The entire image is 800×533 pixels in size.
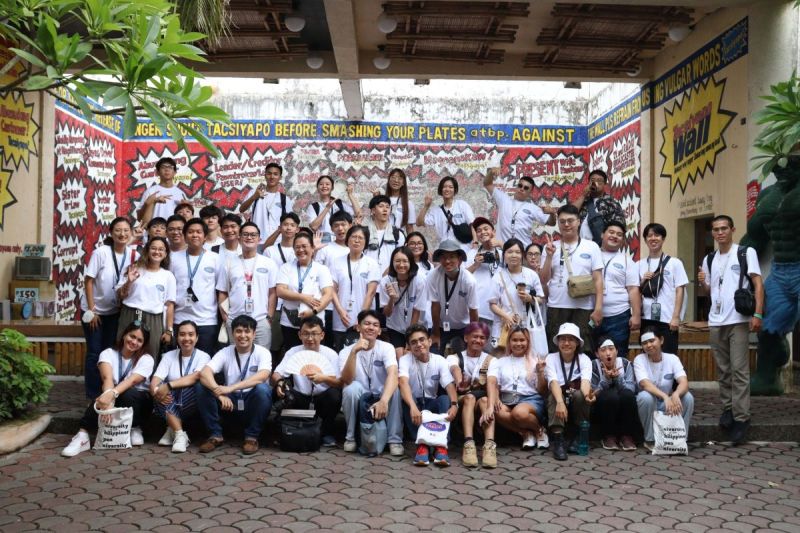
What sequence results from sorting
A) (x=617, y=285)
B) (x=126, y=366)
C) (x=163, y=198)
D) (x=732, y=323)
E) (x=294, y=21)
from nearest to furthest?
(x=126, y=366), (x=732, y=323), (x=617, y=285), (x=163, y=198), (x=294, y=21)

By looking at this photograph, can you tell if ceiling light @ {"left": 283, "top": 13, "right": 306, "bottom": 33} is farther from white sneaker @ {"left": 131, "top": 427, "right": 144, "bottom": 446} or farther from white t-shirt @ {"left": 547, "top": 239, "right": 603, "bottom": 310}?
white sneaker @ {"left": 131, "top": 427, "right": 144, "bottom": 446}

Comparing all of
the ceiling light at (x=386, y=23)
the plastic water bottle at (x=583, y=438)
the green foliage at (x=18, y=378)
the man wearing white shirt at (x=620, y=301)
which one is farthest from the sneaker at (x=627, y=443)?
the ceiling light at (x=386, y=23)

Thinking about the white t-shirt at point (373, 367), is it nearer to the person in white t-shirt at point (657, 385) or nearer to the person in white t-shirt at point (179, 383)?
the person in white t-shirt at point (179, 383)

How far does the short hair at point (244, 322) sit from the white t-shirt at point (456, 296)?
162 centimetres

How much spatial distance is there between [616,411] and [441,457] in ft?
5.38

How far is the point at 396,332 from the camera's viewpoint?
7102 mm

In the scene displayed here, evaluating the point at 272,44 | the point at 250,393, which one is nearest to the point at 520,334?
the point at 250,393

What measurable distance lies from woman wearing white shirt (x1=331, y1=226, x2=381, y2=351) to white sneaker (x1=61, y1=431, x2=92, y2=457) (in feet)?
7.25

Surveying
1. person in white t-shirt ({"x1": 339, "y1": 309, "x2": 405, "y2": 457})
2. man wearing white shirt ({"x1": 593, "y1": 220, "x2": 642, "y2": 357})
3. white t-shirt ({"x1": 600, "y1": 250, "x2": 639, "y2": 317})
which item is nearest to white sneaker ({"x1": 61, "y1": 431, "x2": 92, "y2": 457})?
person in white t-shirt ({"x1": 339, "y1": 309, "x2": 405, "y2": 457})

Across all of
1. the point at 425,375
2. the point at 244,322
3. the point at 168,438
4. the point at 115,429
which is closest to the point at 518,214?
the point at 425,375

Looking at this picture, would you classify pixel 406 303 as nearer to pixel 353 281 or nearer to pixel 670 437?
pixel 353 281

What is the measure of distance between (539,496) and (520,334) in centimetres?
174

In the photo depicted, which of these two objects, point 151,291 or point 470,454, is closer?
point 470,454

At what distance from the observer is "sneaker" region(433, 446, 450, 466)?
5875 millimetres
